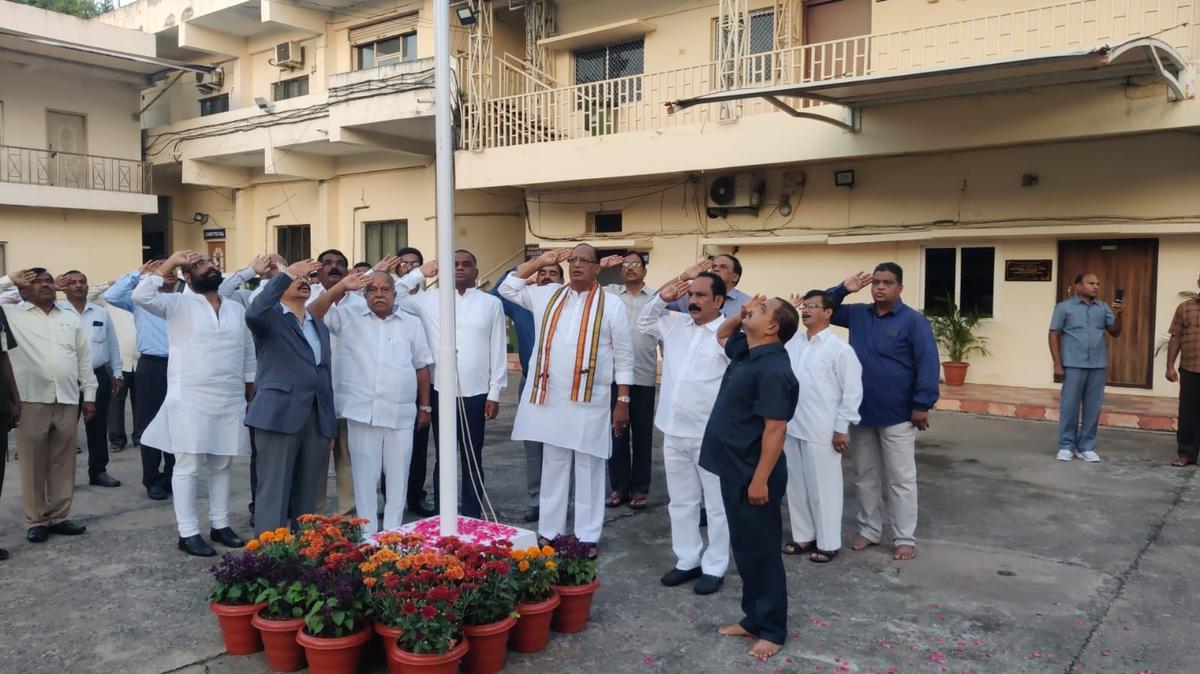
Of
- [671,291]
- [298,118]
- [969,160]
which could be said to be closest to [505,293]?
[671,291]

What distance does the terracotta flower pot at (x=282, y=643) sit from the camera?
3.70m

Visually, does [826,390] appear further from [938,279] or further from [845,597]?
[938,279]

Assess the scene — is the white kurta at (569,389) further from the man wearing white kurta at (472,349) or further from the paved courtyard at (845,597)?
the paved courtyard at (845,597)

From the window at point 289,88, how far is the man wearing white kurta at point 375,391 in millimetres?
13120

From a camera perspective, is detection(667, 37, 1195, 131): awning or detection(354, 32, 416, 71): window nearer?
detection(667, 37, 1195, 131): awning

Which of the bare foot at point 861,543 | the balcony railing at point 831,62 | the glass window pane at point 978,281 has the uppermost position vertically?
the balcony railing at point 831,62

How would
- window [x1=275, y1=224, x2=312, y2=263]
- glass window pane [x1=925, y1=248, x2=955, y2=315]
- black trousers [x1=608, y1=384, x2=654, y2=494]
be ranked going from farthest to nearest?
1. window [x1=275, y1=224, x2=312, y2=263]
2. glass window pane [x1=925, y1=248, x2=955, y2=315]
3. black trousers [x1=608, y1=384, x2=654, y2=494]

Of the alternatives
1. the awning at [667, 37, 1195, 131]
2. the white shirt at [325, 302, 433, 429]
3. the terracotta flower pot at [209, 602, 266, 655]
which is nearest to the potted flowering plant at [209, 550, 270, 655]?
the terracotta flower pot at [209, 602, 266, 655]

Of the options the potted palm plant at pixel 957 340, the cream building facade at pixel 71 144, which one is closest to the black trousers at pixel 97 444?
the potted palm plant at pixel 957 340

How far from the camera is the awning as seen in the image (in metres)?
8.26

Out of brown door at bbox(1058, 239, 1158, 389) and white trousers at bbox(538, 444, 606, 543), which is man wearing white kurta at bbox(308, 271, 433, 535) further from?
brown door at bbox(1058, 239, 1158, 389)

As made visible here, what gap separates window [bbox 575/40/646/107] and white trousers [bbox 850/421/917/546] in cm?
911

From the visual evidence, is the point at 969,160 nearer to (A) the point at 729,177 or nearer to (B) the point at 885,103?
(B) the point at 885,103

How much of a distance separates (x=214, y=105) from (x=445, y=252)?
17216 millimetres
